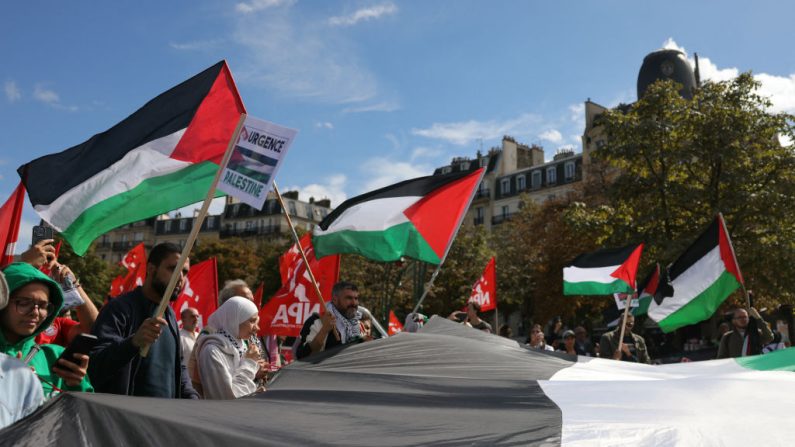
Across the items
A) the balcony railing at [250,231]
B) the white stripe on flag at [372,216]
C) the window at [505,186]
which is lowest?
the white stripe on flag at [372,216]

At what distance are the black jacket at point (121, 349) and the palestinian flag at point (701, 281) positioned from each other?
692 centimetres

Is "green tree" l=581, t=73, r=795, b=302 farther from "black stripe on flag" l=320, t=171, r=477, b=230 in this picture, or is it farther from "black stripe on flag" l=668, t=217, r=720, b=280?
"black stripe on flag" l=320, t=171, r=477, b=230

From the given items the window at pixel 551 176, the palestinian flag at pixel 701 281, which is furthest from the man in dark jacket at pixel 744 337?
the window at pixel 551 176

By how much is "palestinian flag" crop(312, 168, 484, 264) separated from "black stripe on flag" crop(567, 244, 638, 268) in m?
4.97

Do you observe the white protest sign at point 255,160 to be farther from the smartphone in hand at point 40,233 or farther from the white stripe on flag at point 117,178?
the smartphone in hand at point 40,233

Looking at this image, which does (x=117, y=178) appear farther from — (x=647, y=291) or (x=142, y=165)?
(x=647, y=291)

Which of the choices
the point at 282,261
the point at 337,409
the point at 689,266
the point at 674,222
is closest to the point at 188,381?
the point at 337,409

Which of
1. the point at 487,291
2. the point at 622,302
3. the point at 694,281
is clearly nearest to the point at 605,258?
the point at 622,302

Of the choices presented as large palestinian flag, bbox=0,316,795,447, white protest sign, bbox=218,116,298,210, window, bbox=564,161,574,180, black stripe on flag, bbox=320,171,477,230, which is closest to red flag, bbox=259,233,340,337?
black stripe on flag, bbox=320,171,477,230

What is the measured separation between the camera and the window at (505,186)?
221ft

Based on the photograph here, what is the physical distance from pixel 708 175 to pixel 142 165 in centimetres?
1982

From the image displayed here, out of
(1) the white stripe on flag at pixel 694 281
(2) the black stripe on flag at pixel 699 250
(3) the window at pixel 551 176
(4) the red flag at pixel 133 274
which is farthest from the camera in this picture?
Answer: (3) the window at pixel 551 176

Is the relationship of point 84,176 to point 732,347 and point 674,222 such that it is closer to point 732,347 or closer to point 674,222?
point 732,347

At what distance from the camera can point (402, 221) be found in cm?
703
